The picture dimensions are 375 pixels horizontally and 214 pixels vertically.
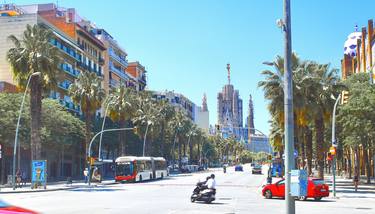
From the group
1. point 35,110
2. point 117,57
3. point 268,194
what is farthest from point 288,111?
point 117,57

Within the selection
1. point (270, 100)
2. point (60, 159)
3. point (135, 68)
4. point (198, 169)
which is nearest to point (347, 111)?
point (270, 100)

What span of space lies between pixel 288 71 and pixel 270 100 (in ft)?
97.3

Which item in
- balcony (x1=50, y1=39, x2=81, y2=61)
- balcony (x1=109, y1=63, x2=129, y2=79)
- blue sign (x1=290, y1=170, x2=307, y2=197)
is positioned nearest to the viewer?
blue sign (x1=290, y1=170, x2=307, y2=197)

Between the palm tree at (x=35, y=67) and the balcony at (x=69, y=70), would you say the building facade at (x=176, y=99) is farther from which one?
the palm tree at (x=35, y=67)

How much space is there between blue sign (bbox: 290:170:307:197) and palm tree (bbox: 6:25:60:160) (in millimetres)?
35373

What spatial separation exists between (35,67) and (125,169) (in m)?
17.3

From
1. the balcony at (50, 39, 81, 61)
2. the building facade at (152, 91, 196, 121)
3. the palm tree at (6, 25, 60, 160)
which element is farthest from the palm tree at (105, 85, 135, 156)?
the building facade at (152, 91, 196, 121)

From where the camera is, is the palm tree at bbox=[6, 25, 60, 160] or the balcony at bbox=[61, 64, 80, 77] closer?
the palm tree at bbox=[6, 25, 60, 160]

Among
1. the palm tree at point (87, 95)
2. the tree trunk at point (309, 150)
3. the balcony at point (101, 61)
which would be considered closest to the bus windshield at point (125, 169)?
the palm tree at point (87, 95)

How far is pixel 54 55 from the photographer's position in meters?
43.9

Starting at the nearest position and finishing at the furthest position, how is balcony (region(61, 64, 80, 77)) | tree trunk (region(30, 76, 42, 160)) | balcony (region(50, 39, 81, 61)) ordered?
tree trunk (region(30, 76, 42, 160)), balcony (region(50, 39, 81, 61)), balcony (region(61, 64, 80, 77))

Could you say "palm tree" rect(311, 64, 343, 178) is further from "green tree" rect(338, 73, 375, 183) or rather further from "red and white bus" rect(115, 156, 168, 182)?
"red and white bus" rect(115, 156, 168, 182)

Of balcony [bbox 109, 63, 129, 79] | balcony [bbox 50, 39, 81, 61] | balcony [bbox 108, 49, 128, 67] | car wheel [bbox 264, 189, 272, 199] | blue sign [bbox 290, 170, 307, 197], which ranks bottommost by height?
car wheel [bbox 264, 189, 272, 199]

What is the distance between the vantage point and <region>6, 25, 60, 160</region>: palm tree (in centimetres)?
4266
